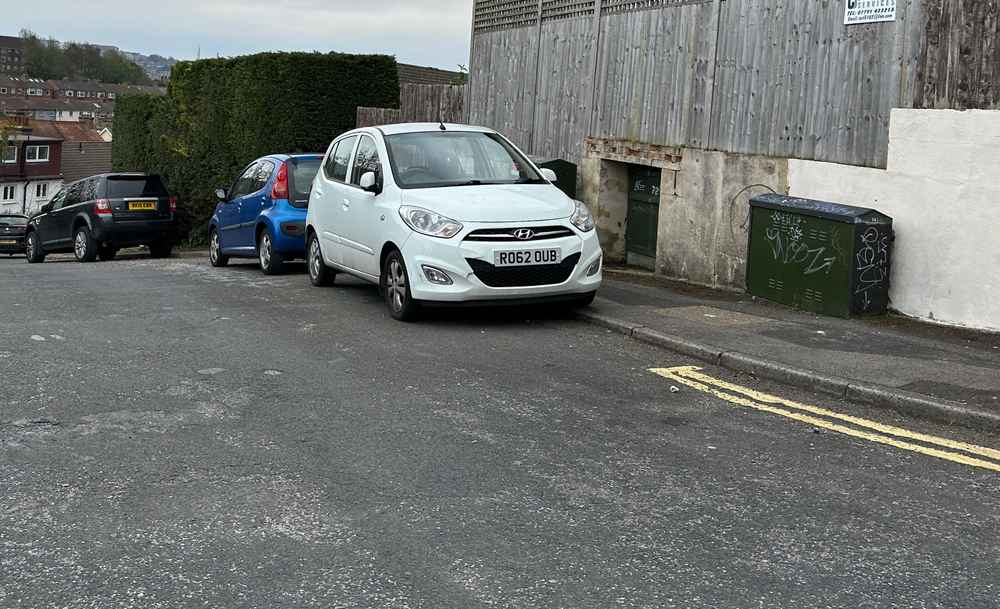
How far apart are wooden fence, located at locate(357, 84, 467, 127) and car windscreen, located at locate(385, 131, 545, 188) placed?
26.7 ft

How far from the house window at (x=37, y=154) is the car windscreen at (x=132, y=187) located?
59883 millimetres

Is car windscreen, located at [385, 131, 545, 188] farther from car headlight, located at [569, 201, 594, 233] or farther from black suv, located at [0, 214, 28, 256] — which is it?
black suv, located at [0, 214, 28, 256]

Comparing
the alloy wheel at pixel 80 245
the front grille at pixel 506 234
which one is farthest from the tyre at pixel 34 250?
the front grille at pixel 506 234

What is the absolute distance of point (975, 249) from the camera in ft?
32.2

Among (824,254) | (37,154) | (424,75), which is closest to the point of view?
(824,254)

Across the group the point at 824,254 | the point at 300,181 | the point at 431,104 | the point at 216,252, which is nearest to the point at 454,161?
the point at 824,254

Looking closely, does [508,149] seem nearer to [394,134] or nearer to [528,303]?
[394,134]

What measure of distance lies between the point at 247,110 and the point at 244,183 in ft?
33.7

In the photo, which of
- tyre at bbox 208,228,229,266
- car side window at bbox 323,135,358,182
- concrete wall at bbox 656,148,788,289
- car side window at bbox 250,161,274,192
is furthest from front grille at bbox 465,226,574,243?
tyre at bbox 208,228,229,266

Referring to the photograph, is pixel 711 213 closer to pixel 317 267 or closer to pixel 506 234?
pixel 506 234

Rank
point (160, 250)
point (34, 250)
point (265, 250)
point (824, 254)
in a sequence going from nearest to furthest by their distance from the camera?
point (824, 254), point (265, 250), point (160, 250), point (34, 250)

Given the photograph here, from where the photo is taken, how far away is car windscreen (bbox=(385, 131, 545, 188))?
1115 centimetres

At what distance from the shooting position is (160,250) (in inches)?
989

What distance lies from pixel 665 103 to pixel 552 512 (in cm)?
947
